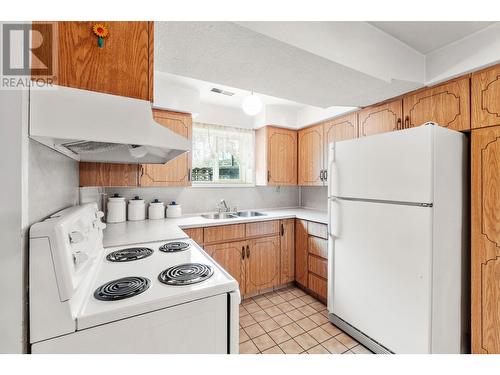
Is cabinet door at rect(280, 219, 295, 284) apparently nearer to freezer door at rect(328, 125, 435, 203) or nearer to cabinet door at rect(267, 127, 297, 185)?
cabinet door at rect(267, 127, 297, 185)

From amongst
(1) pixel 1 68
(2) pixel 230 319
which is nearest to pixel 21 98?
(1) pixel 1 68

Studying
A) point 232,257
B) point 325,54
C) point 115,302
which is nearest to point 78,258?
point 115,302

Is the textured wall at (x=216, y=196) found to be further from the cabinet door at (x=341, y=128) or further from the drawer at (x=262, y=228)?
the cabinet door at (x=341, y=128)

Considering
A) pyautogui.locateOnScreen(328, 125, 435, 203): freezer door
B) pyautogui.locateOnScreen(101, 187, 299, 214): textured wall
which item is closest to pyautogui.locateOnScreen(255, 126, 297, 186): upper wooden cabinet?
pyautogui.locateOnScreen(101, 187, 299, 214): textured wall

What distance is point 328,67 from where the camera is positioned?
1.46m

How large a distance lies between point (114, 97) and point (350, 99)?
6.32 ft

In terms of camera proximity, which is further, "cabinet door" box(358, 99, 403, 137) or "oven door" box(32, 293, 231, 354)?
"cabinet door" box(358, 99, 403, 137)

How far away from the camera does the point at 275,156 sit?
3.16 meters

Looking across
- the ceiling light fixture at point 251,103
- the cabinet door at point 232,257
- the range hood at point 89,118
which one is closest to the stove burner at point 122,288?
the range hood at point 89,118

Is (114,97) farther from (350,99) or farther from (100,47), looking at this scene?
(350,99)

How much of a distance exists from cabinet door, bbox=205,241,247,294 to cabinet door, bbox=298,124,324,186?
1265 mm

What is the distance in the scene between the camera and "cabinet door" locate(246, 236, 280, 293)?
258cm

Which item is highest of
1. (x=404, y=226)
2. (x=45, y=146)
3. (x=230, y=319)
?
(x=45, y=146)

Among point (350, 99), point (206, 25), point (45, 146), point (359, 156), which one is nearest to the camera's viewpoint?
point (45, 146)
